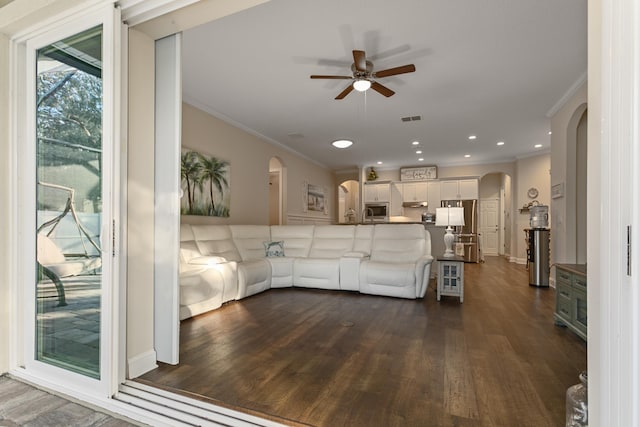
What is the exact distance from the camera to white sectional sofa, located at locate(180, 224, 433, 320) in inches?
139

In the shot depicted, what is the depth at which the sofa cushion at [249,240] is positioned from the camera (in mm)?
4695

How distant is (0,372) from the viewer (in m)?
1.95

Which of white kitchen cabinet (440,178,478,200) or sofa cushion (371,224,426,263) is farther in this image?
white kitchen cabinet (440,178,478,200)

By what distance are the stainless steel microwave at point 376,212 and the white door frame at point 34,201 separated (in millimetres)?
7893

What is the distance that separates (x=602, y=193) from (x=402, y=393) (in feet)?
4.69

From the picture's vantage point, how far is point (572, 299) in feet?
8.94

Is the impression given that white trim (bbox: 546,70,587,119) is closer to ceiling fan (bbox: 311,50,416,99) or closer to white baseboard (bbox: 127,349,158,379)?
ceiling fan (bbox: 311,50,416,99)

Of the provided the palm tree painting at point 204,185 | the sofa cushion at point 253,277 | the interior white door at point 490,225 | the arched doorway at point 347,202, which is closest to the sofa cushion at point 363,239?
the sofa cushion at point 253,277

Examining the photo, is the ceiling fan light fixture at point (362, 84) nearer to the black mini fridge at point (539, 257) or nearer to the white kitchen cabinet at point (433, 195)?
the black mini fridge at point (539, 257)

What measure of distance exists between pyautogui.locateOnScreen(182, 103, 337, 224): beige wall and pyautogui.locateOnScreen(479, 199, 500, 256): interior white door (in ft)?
18.8

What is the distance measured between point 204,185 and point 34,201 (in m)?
2.64

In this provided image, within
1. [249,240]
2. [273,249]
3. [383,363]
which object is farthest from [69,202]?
[273,249]

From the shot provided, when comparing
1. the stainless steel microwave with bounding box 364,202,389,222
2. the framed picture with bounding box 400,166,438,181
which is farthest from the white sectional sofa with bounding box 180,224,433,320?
the framed picture with bounding box 400,166,438,181

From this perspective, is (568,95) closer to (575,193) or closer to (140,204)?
(575,193)
